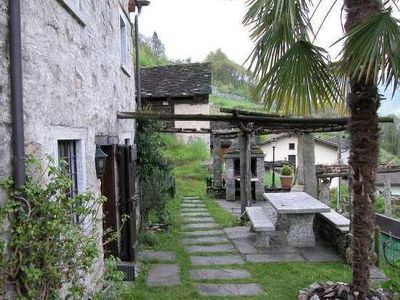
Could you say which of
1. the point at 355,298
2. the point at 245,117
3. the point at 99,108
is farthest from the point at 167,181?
the point at 355,298

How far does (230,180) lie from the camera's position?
51.6 ft

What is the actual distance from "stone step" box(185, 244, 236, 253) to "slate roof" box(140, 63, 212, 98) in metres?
12.4

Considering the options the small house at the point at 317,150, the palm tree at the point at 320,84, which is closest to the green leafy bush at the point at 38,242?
the palm tree at the point at 320,84

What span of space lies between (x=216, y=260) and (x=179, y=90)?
13.8 meters

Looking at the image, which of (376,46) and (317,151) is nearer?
(376,46)

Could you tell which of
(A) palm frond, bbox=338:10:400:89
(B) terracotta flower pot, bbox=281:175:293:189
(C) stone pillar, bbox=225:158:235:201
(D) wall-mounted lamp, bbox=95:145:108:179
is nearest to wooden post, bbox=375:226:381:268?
(A) palm frond, bbox=338:10:400:89

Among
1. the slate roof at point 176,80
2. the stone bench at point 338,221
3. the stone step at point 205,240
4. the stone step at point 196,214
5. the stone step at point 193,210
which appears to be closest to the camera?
the stone bench at point 338,221

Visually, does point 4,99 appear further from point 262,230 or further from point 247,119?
point 262,230

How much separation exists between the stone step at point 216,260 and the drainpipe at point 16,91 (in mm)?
4864

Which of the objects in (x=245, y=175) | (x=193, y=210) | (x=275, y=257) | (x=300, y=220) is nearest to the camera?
(x=275, y=257)

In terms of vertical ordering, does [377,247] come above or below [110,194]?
below

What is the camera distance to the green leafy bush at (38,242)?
8.35 feet

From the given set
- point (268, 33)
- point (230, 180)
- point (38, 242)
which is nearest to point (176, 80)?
point (230, 180)

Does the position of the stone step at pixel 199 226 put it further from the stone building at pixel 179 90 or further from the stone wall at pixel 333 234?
the stone building at pixel 179 90
